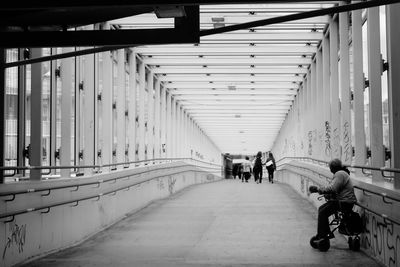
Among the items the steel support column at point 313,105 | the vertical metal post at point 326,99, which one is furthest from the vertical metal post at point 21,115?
the steel support column at point 313,105

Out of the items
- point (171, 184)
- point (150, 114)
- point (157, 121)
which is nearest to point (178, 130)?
point (157, 121)

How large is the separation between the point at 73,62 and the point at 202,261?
4.75 m

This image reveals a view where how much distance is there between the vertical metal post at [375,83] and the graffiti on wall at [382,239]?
0.98m

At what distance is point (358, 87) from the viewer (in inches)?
403

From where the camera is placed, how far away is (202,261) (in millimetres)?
7539

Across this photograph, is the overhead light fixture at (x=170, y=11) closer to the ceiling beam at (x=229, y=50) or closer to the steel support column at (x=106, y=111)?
the steel support column at (x=106, y=111)

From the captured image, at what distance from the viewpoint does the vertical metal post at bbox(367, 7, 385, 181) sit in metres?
8.55

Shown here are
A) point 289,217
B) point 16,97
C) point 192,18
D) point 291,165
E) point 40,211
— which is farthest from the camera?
point 291,165

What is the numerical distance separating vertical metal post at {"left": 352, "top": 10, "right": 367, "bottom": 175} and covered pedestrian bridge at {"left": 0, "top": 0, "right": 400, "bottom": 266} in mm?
23

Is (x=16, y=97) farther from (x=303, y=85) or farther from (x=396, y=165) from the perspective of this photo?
(x=303, y=85)

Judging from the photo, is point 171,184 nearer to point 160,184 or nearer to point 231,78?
point 160,184

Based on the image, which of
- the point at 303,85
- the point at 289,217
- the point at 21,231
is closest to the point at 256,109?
the point at 303,85

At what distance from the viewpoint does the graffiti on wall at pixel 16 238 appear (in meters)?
6.89

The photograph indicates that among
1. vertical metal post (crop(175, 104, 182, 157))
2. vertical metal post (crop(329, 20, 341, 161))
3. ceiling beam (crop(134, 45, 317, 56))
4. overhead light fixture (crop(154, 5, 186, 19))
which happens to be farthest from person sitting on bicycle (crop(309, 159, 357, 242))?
vertical metal post (crop(175, 104, 182, 157))
